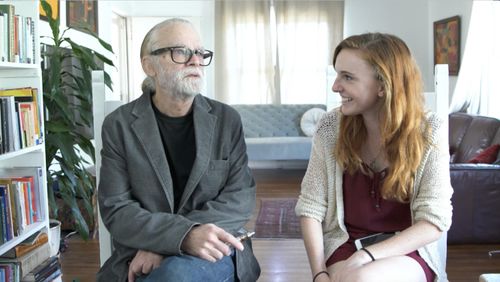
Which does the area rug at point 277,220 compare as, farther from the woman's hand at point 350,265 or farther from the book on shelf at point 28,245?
the woman's hand at point 350,265

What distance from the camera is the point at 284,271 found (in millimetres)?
3066

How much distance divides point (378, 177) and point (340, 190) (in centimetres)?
12

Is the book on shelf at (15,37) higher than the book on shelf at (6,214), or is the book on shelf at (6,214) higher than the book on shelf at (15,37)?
the book on shelf at (15,37)

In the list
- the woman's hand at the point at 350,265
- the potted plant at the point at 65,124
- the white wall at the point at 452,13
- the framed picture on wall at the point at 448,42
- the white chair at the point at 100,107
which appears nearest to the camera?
the woman's hand at the point at 350,265

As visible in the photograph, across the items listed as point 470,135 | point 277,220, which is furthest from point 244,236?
point 470,135

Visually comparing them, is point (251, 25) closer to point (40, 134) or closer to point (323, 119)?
point (40, 134)

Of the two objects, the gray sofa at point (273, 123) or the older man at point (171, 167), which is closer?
the older man at point (171, 167)

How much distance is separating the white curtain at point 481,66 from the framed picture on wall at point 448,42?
62cm

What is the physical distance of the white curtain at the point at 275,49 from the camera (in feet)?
23.6

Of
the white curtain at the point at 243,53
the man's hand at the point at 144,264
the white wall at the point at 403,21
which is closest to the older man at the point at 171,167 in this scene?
the man's hand at the point at 144,264

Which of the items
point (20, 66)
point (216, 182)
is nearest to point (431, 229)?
point (216, 182)

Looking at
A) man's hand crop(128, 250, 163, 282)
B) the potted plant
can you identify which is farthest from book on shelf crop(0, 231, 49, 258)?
man's hand crop(128, 250, 163, 282)

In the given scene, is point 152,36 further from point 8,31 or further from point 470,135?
point 470,135

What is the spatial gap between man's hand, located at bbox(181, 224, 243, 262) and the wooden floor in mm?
1596
